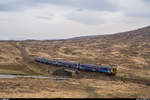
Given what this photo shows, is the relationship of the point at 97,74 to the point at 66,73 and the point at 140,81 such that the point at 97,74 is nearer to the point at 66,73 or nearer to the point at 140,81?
the point at 66,73

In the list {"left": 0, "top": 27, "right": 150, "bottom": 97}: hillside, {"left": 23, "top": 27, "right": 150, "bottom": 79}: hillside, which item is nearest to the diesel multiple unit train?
{"left": 0, "top": 27, "right": 150, "bottom": 97}: hillside

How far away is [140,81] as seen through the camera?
4784 cm

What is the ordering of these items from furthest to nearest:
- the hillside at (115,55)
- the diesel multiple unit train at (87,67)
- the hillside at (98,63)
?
the hillside at (115,55) < the diesel multiple unit train at (87,67) < the hillside at (98,63)

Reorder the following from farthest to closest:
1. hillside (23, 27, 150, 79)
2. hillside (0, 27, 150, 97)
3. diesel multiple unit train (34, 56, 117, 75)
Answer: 1. hillside (23, 27, 150, 79)
2. diesel multiple unit train (34, 56, 117, 75)
3. hillside (0, 27, 150, 97)

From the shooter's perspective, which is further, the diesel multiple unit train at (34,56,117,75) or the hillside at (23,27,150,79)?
the hillside at (23,27,150,79)

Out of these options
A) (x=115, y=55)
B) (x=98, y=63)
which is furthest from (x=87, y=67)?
(x=115, y=55)

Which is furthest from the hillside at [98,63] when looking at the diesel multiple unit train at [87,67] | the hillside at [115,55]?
the diesel multiple unit train at [87,67]

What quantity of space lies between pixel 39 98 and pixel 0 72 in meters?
37.5

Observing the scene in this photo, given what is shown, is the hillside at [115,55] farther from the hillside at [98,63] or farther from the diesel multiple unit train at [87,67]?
the diesel multiple unit train at [87,67]

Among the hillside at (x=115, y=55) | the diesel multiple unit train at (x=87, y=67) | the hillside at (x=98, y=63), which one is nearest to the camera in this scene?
the hillside at (x=98, y=63)

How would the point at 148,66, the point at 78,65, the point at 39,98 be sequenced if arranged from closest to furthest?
the point at 39,98 → the point at 78,65 → the point at 148,66

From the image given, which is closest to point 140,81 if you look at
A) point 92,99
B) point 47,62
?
point 92,99

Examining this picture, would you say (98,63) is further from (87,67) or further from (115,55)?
(115,55)

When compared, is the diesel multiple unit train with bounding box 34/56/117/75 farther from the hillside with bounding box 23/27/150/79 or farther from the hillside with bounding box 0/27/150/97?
the hillside with bounding box 23/27/150/79
